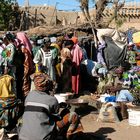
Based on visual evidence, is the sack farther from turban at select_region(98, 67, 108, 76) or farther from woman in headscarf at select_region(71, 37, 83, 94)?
turban at select_region(98, 67, 108, 76)

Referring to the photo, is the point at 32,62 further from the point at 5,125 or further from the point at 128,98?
the point at 5,125

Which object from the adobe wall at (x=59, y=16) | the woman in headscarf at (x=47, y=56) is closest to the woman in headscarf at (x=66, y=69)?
the woman in headscarf at (x=47, y=56)

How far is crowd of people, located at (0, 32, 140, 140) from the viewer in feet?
18.6

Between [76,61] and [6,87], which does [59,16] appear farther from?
[6,87]

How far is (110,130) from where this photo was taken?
791cm

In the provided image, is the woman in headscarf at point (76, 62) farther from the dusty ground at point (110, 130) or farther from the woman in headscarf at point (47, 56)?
the dusty ground at point (110, 130)

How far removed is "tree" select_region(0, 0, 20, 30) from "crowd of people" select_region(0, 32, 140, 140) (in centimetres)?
1249

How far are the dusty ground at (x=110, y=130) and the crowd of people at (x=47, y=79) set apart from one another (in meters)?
0.57

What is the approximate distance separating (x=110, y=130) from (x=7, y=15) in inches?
726

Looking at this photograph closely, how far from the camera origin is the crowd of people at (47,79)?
5.67 metres

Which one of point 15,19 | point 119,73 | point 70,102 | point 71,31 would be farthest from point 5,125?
point 15,19

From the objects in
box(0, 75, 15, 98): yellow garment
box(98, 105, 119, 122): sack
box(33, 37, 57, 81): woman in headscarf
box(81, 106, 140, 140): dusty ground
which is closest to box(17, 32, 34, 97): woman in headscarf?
box(33, 37, 57, 81): woman in headscarf

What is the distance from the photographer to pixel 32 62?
32.0ft

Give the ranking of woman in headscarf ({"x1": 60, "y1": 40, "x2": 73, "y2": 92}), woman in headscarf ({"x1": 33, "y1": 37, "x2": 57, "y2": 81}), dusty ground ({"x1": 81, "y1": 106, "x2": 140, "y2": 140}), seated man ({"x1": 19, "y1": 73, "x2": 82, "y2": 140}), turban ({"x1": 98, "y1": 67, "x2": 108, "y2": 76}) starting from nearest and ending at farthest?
seated man ({"x1": 19, "y1": 73, "x2": 82, "y2": 140})
dusty ground ({"x1": 81, "y1": 106, "x2": 140, "y2": 140})
woman in headscarf ({"x1": 33, "y1": 37, "x2": 57, "y2": 81})
woman in headscarf ({"x1": 60, "y1": 40, "x2": 73, "y2": 92})
turban ({"x1": 98, "y1": 67, "x2": 108, "y2": 76})
